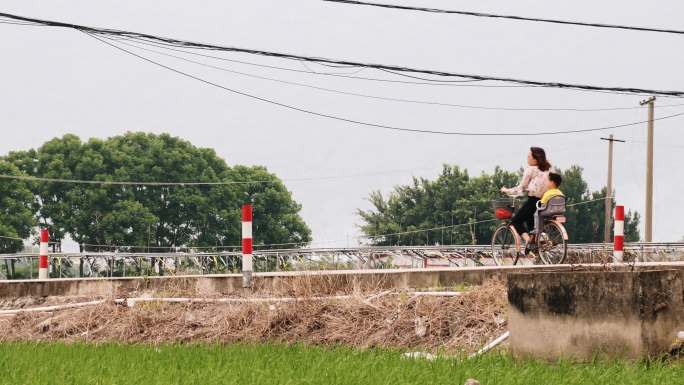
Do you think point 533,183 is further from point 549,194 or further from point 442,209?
point 442,209

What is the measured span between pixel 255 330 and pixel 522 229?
18.2 feet

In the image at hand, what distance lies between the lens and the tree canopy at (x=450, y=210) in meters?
77.0

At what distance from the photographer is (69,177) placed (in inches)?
2598

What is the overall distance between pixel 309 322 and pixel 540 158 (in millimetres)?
4975

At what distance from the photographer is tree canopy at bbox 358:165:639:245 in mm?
77000

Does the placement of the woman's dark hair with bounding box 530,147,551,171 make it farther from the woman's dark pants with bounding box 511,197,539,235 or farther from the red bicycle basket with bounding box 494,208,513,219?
the red bicycle basket with bounding box 494,208,513,219

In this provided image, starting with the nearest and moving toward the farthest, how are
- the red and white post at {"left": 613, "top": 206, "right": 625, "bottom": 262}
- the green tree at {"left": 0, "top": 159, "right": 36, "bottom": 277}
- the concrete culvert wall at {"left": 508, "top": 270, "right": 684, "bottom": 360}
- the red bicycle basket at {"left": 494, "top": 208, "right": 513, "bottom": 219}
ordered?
the concrete culvert wall at {"left": 508, "top": 270, "right": 684, "bottom": 360}
the red bicycle basket at {"left": 494, "top": 208, "right": 513, "bottom": 219}
the red and white post at {"left": 613, "top": 206, "right": 625, "bottom": 262}
the green tree at {"left": 0, "top": 159, "right": 36, "bottom": 277}

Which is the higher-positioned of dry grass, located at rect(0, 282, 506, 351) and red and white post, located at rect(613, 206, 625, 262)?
red and white post, located at rect(613, 206, 625, 262)

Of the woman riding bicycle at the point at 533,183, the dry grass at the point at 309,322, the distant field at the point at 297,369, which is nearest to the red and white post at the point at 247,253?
the dry grass at the point at 309,322

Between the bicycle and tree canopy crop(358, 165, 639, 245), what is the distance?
60924mm

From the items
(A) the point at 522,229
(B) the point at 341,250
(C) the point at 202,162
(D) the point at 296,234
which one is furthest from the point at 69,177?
(A) the point at 522,229

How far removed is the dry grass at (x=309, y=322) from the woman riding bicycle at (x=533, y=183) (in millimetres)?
3976

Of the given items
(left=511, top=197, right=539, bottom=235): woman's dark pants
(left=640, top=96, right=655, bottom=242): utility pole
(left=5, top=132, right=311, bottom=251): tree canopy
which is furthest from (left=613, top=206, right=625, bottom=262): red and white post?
(left=5, top=132, right=311, bottom=251): tree canopy

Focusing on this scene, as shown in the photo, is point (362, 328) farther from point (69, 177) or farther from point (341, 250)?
point (69, 177)
